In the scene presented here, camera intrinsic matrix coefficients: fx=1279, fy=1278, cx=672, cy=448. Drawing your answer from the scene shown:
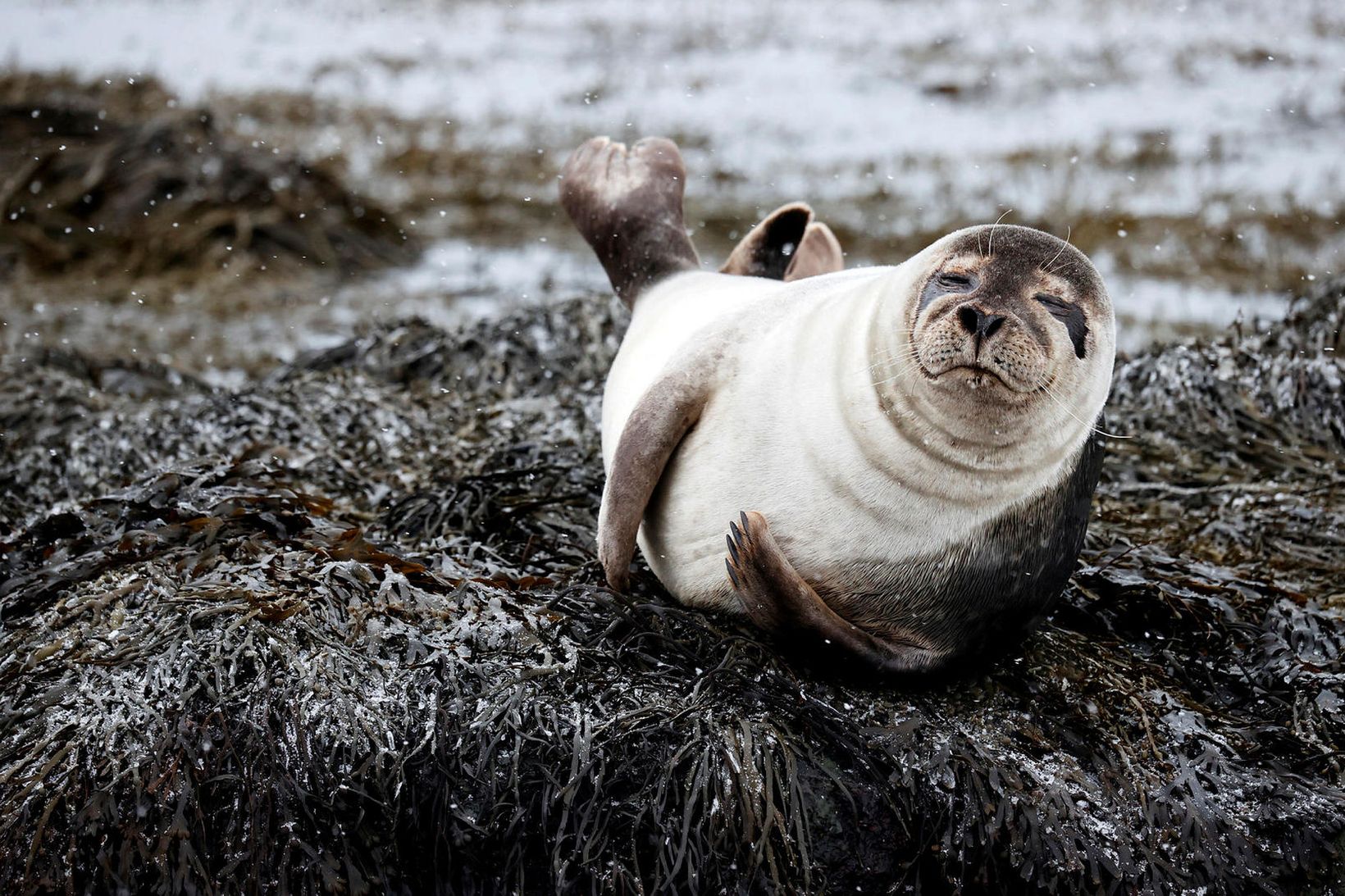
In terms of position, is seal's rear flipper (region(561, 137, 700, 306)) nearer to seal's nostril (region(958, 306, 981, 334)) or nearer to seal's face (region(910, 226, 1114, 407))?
seal's face (region(910, 226, 1114, 407))

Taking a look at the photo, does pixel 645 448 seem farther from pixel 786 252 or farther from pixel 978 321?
pixel 786 252

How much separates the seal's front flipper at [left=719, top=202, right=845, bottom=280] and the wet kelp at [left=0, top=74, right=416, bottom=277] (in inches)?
203

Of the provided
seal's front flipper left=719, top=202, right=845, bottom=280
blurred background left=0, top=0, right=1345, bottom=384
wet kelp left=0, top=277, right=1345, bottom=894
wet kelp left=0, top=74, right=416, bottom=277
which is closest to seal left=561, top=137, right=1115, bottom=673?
wet kelp left=0, top=277, right=1345, bottom=894

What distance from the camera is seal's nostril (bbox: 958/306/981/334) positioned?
2.69 m

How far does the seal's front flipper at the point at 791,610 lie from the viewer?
298 centimetres

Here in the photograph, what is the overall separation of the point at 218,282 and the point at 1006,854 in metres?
6.96

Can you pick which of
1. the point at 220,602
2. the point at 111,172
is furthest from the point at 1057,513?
the point at 111,172

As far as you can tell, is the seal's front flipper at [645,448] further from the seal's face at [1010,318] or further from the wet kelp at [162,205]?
the wet kelp at [162,205]

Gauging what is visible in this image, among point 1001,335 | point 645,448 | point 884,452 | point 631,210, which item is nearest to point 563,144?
point 631,210

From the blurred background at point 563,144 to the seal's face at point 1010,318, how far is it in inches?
161

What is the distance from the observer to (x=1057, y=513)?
3164 millimetres

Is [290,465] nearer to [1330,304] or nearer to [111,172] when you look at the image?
[1330,304]

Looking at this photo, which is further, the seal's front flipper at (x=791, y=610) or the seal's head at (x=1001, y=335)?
the seal's front flipper at (x=791, y=610)

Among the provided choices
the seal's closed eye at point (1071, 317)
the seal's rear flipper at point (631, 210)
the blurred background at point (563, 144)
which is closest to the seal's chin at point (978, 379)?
the seal's closed eye at point (1071, 317)
